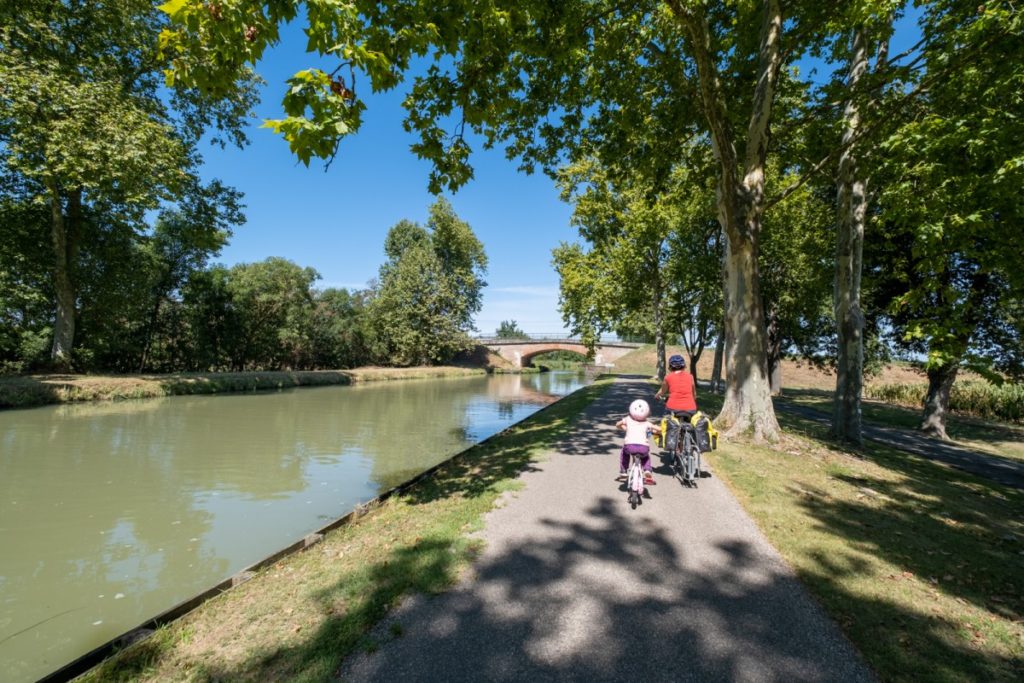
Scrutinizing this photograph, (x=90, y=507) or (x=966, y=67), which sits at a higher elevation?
(x=966, y=67)

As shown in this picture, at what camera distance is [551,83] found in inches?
327

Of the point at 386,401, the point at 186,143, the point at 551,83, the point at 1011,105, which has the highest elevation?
the point at 186,143

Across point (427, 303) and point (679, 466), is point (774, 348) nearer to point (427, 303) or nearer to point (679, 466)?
point (679, 466)

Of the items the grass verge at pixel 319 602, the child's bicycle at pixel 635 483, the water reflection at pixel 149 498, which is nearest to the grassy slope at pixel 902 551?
the child's bicycle at pixel 635 483

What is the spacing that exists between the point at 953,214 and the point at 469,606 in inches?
337

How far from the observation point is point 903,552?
14.5 feet

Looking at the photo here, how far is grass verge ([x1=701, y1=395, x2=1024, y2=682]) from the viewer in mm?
2941

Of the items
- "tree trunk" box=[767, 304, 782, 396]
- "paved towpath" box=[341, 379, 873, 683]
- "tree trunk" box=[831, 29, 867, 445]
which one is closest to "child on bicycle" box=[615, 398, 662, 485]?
"paved towpath" box=[341, 379, 873, 683]

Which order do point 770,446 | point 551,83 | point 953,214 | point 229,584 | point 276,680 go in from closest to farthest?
point 276,680
point 229,584
point 953,214
point 551,83
point 770,446

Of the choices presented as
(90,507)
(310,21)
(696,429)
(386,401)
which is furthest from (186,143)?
(696,429)

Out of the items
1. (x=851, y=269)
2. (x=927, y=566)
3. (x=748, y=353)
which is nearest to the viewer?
(x=927, y=566)

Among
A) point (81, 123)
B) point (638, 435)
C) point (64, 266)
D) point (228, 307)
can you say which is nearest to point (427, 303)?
point (228, 307)

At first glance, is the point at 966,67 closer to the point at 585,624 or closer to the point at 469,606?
the point at 585,624

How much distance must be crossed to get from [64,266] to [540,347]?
184 feet
